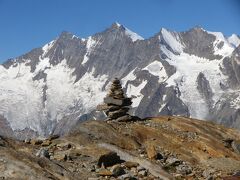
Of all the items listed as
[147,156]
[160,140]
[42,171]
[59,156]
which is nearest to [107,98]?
[160,140]

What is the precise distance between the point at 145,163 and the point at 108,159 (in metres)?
5.02

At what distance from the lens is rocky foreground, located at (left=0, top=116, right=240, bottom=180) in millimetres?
38003

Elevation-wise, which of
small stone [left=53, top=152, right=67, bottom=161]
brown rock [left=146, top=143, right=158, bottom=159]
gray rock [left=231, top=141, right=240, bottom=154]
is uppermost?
gray rock [left=231, top=141, right=240, bottom=154]

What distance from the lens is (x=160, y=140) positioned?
66.6 meters

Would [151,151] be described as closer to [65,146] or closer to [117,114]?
[65,146]

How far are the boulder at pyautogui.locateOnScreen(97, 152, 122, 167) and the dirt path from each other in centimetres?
298

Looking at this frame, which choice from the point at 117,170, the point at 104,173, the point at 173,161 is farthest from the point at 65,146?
the point at 173,161

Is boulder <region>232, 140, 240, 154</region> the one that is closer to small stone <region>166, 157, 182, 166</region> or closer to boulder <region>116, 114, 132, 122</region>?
boulder <region>116, 114, 132, 122</region>

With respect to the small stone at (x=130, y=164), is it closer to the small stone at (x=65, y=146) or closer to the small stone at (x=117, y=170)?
the small stone at (x=117, y=170)

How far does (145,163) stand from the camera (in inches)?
2051

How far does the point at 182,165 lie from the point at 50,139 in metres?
13.6

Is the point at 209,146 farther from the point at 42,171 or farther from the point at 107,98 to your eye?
the point at 42,171

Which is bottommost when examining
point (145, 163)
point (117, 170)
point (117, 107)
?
point (117, 170)

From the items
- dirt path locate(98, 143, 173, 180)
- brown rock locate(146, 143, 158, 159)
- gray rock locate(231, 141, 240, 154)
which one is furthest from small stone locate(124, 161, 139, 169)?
gray rock locate(231, 141, 240, 154)
